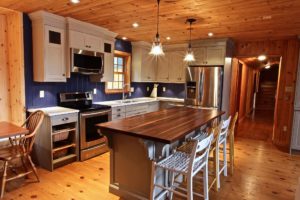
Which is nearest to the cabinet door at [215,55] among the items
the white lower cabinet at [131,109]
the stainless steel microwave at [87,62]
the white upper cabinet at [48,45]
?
the white lower cabinet at [131,109]

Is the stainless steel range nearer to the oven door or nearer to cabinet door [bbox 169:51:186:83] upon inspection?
the oven door

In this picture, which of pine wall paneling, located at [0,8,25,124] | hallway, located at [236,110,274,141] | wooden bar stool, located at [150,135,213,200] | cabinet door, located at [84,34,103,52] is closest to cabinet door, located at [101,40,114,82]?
cabinet door, located at [84,34,103,52]

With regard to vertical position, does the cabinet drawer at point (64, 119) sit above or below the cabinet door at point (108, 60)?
below

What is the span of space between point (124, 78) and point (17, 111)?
2.61 m

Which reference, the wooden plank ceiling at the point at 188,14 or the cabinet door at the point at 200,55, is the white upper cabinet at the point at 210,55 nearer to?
the cabinet door at the point at 200,55

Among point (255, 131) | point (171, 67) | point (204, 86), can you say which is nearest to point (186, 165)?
point (204, 86)

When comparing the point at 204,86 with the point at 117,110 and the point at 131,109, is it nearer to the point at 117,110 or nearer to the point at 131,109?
the point at 131,109

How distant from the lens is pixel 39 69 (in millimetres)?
3215

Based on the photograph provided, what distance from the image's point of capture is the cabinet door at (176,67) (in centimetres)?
544

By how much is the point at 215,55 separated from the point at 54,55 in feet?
11.0

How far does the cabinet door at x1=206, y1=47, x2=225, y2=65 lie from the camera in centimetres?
459

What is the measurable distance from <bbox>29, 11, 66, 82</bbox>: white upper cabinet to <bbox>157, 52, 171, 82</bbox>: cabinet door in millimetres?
2927

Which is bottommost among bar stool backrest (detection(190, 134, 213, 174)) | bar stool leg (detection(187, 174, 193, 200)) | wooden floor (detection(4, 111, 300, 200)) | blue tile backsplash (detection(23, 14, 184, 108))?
wooden floor (detection(4, 111, 300, 200))

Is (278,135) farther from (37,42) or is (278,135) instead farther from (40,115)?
(37,42)
